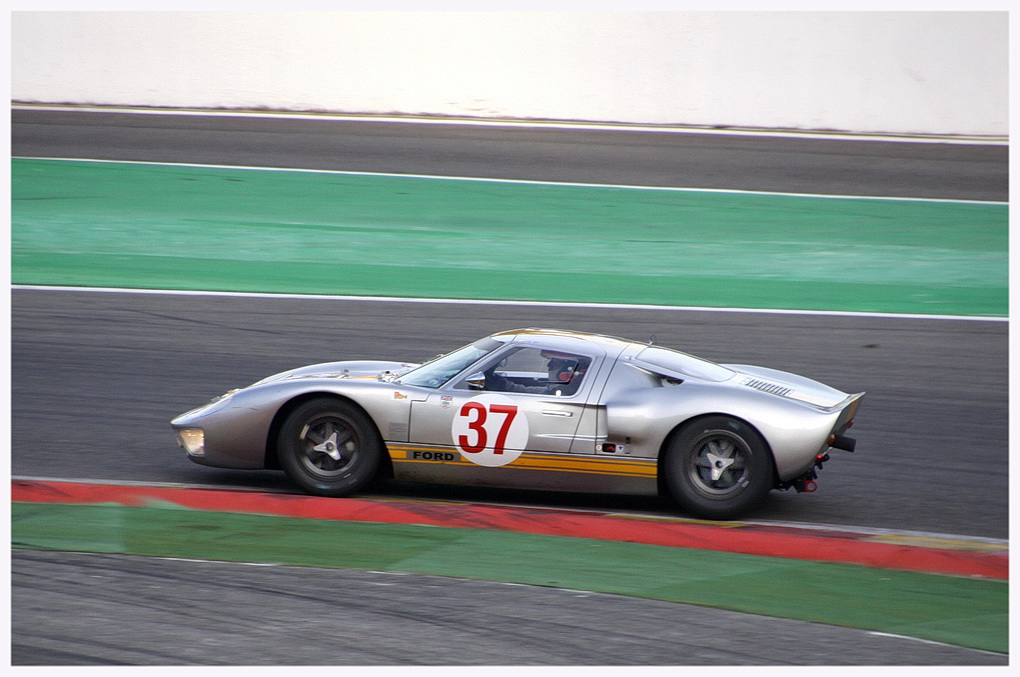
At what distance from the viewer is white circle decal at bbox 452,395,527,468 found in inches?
264

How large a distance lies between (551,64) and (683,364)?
13508mm

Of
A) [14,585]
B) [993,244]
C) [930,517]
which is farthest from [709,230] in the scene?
[14,585]

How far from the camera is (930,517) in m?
6.86

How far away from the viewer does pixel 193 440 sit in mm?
7031

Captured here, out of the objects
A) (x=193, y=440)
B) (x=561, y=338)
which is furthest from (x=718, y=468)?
(x=193, y=440)

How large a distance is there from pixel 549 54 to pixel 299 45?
4.33 metres

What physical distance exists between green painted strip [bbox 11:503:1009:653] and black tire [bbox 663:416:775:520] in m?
0.59

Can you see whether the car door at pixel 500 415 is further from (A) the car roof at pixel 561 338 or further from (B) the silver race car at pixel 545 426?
(A) the car roof at pixel 561 338

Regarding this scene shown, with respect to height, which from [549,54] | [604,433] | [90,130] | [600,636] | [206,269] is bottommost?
[600,636]

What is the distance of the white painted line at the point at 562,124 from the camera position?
1922cm

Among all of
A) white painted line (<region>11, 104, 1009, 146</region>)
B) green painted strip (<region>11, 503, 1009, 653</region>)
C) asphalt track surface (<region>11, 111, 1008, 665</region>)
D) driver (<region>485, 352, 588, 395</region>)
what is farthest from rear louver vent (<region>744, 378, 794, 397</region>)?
white painted line (<region>11, 104, 1009, 146</region>)

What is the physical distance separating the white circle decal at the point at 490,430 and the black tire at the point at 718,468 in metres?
0.90

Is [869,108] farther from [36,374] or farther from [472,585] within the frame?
[472,585]

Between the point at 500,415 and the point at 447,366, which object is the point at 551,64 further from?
the point at 500,415
